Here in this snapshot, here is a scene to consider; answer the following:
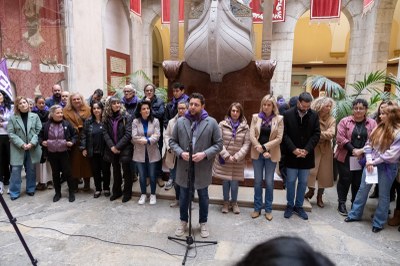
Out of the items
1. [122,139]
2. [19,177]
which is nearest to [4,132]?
[19,177]

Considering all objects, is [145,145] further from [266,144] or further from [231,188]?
[266,144]

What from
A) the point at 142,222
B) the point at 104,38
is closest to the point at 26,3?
the point at 104,38

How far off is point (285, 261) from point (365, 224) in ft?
13.4

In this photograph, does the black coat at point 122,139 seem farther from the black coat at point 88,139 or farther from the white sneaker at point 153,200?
the white sneaker at point 153,200

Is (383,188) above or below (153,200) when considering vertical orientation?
above

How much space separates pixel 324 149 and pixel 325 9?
8121mm

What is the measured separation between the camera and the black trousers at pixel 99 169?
486cm

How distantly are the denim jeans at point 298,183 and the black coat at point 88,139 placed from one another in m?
2.90

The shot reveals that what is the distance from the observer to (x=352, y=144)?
423 cm

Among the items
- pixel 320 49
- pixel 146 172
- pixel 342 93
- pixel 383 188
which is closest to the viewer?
pixel 383 188

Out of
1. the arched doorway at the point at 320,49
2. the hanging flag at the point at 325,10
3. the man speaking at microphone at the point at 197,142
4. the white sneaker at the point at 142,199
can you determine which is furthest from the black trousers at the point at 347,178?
the arched doorway at the point at 320,49

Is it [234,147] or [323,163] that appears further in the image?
[323,163]

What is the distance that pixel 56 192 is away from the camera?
4.82m

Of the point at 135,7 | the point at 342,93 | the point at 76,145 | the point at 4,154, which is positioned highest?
the point at 135,7
